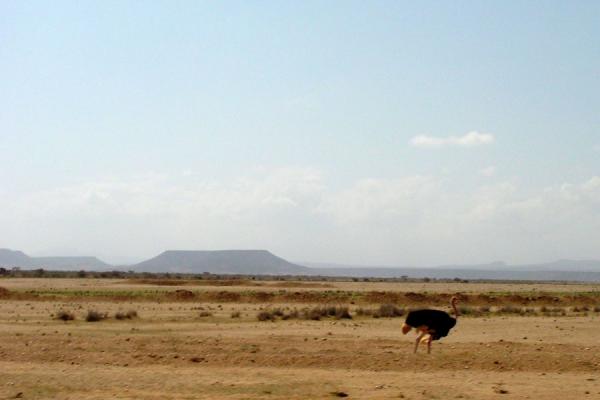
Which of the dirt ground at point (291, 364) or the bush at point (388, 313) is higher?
the bush at point (388, 313)

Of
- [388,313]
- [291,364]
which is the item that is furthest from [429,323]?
[388,313]

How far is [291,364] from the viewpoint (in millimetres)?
19641

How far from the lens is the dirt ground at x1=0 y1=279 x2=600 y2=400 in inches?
635

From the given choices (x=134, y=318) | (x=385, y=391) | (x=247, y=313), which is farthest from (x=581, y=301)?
(x=385, y=391)

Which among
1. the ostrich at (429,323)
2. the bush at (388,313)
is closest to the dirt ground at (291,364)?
the ostrich at (429,323)

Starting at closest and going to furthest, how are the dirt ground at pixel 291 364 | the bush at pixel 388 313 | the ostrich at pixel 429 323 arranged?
the dirt ground at pixel 291 364
the ostrich at pixel 429 323
the bush at pixel 388 313

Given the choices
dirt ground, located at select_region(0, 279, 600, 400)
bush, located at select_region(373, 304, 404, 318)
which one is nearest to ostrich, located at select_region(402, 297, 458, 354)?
dirt ground, located at select_region(0, 279, 600, 400)

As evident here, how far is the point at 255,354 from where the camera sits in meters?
20.9

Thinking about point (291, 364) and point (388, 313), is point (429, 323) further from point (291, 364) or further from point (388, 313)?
point (388, 313)

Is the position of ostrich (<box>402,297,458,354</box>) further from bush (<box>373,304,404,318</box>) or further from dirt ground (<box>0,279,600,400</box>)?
bush (<box>373,304,404,318</box>)

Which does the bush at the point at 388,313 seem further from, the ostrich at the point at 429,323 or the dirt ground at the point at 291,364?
the ostrich at the point at 429,323

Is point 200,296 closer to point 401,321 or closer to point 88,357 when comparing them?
point 401,321

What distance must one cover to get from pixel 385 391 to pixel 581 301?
43.5 meters

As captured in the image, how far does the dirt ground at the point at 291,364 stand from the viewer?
1612 cm
